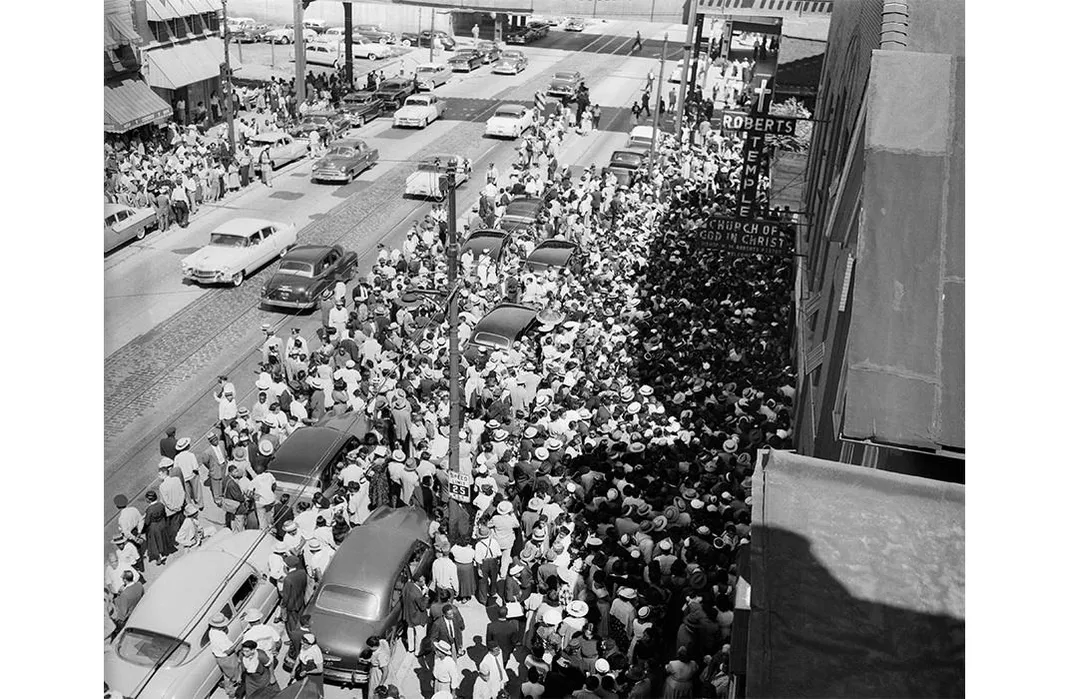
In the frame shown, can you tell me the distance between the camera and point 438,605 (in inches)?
498

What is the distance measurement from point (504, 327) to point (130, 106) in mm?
22508

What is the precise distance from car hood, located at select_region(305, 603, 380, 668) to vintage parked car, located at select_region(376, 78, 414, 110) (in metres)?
40.0

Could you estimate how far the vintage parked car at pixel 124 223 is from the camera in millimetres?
27589

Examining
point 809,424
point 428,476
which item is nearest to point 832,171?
point 809,424

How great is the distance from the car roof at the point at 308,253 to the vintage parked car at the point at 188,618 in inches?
502

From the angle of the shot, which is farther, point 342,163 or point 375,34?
point 375,34

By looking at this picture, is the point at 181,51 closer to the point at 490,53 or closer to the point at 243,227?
the point at 243,227

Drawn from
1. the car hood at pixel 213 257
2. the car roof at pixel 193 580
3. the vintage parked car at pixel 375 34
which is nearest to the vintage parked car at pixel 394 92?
the vintage parked car at pixel 375 34

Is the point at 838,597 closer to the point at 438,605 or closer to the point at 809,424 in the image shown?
the point at 438,605

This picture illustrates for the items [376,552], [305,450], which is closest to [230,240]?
[305,450]

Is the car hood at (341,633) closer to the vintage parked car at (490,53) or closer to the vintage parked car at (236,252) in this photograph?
the vintage parked car at (236,252)

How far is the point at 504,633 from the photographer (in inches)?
495

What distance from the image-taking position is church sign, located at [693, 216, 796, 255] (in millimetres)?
19656

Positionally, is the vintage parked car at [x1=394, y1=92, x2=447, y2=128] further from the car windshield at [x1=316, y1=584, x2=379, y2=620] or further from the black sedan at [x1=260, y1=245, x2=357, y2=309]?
the car windshield at [x1=316, y1=584, x2=379, y2=620]
